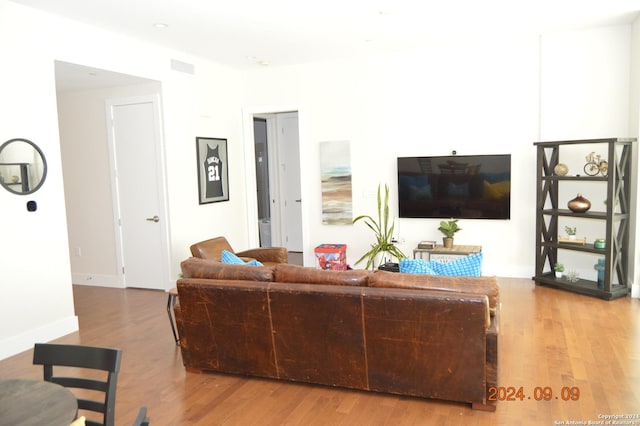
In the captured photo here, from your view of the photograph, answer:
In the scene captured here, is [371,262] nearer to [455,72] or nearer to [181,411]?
[455,72]

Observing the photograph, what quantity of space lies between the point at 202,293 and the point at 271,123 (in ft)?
17.9

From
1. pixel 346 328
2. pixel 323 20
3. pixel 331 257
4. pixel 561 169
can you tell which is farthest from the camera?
pixel 331 257

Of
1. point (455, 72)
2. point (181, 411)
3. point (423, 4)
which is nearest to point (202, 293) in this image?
point (181, 411)

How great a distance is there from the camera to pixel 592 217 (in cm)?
534

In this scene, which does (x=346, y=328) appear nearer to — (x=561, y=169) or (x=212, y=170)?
(x=561, y=169)

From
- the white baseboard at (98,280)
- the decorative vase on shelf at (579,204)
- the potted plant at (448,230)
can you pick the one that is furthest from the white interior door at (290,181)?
the decorative vase on shelf at (579,204)

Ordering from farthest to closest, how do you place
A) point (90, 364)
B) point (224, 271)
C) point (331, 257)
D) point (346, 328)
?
point (331, 257) < point (224, 271) < point (346, 328) < point (90, 364)

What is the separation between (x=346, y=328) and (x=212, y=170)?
13.9 feet

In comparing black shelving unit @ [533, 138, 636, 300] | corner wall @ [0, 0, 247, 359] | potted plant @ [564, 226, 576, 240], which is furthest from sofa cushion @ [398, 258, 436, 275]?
corner wall @ [0, 0, 247, 359]

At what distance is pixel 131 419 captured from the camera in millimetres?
3088

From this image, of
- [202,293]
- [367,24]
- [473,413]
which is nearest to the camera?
[473,413]

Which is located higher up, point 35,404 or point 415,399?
point 35,404

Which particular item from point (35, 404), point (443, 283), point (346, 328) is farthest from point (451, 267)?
point (35, 404)

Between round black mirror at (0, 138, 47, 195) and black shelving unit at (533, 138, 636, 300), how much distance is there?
514 centimetres
